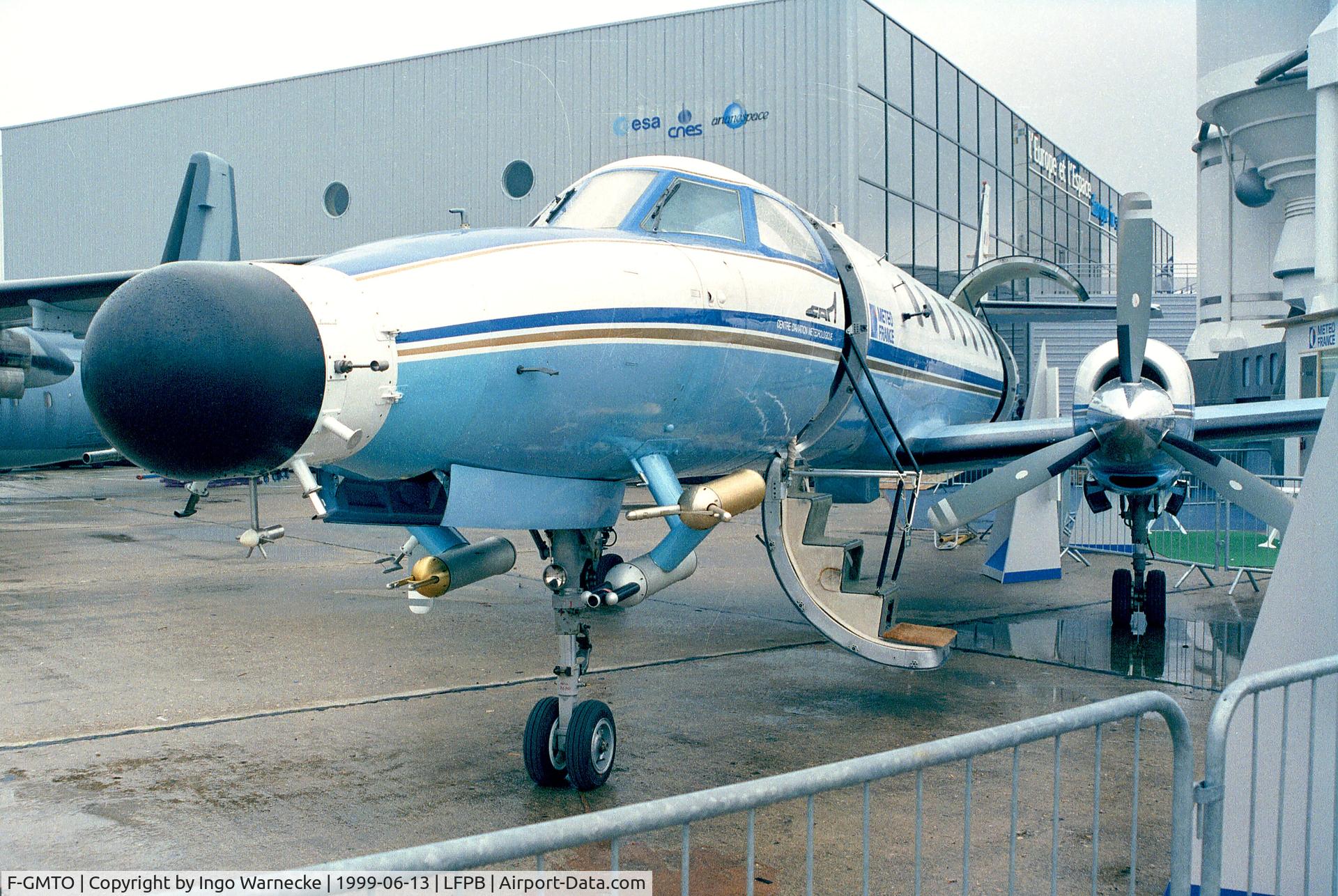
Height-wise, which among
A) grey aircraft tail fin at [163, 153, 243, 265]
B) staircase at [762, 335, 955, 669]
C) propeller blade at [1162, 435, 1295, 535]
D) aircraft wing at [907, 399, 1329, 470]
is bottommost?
staircase at [762, 335, 955, 669]

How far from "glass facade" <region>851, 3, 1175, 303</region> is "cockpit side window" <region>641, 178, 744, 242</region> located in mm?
15518

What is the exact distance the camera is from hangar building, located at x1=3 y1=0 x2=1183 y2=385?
25.3 meters

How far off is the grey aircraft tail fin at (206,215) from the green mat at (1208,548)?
56.3ft

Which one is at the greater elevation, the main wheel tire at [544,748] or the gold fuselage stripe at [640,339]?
the gold fuselage stripe at [640,339]

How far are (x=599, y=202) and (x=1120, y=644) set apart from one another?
21.7 ft

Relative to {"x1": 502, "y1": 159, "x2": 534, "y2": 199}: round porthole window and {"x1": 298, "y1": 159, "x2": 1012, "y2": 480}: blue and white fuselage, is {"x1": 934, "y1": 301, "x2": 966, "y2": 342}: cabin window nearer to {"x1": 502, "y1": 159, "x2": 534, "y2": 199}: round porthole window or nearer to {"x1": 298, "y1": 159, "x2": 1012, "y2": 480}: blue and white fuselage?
{"x1": 298, "y1": 159, "x2": 1012, "y2": 480}: blue and white fuselage

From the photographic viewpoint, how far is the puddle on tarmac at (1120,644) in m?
8.85

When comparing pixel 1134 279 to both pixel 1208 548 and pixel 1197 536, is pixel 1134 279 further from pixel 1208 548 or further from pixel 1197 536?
pixel 1197 536

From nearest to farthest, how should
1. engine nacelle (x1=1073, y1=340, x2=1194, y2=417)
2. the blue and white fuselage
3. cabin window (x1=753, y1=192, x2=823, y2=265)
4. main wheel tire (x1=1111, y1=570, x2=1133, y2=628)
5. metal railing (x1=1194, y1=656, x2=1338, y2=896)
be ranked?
1. metal railing (x1=1194, y1=656, x2=1338, y2=896)
2. the blue and white fuselage
3. cabin window (x1=753, y1=192, x2=823, y2=265)
4. engine nacelle (x1=1073, y1=340, x2=1194, y2=417)
5. main wheel tire (x1=1111, y1=570, x2=1133, y2=628)

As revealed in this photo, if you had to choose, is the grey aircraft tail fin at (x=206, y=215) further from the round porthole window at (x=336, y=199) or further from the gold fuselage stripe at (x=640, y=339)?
the gold fuselage stripe at (x=640, y=339)

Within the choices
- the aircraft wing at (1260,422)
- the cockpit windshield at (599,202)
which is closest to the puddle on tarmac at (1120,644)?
the aircraft wing at (1260,422)

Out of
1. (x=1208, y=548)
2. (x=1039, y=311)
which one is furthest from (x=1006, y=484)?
(x=1208, y=548)

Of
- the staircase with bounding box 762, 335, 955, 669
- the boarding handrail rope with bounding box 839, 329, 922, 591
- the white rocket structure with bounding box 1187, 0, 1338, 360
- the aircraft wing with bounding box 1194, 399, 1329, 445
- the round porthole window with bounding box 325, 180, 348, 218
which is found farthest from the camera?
the round porthole window with bounding box 325, 180, 348, 218

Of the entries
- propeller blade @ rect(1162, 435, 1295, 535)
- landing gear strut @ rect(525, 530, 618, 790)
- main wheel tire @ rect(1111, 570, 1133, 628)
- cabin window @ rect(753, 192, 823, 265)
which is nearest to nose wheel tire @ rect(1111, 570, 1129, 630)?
main wheel tire @ rect(1111, 570, 1133, 628)
